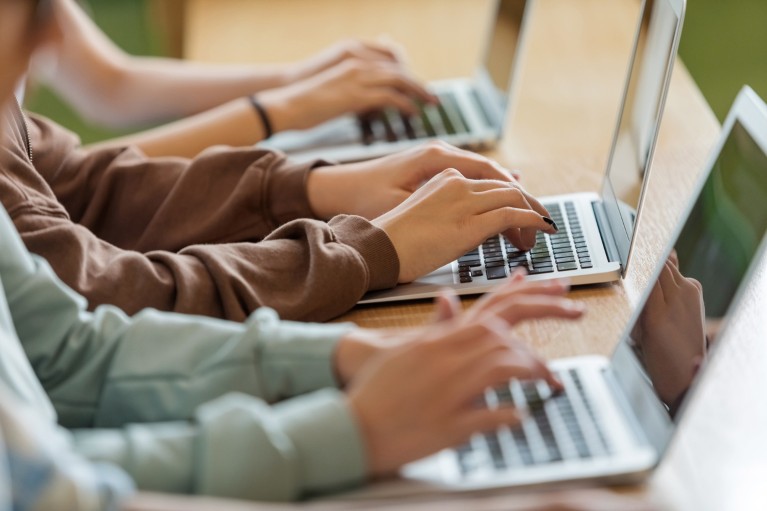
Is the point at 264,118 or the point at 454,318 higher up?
the point at 454,318

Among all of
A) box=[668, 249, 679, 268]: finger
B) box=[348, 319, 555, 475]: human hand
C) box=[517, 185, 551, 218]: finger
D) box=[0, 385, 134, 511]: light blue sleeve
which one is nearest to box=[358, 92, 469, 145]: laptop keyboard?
box=[517, 185, 551, 218]: finger

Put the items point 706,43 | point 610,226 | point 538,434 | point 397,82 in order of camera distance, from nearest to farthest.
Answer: point 538,434 → point 610,226 → point 397,82 → point 706,43

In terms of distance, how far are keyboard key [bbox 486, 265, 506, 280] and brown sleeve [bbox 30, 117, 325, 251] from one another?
0.21 metres

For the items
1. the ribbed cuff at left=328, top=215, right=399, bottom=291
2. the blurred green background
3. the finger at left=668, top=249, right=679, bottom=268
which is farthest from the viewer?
the blurred green background

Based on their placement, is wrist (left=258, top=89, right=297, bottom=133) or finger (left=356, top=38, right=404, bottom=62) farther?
finger (left=356, top=38, right=404, bottom=62)

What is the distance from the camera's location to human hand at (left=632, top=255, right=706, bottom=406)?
2.54ft

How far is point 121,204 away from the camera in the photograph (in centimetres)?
116

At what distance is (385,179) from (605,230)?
232mm

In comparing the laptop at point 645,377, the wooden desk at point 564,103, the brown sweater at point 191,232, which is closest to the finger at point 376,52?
the wooden desk at point 564,103

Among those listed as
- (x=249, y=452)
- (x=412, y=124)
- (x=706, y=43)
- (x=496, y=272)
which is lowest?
(x=706, y=43)

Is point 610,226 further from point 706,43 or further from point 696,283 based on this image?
point 706,43

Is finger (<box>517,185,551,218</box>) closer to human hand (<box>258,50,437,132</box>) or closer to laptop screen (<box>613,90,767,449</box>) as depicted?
laptop screen (<box>613,90,767,449</box>)

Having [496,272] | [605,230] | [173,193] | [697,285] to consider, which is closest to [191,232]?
[173,193]

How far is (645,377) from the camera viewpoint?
80 centimetres
